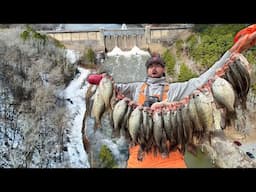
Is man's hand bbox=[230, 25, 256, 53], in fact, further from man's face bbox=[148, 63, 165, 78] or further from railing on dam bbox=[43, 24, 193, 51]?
railing on dam bbox=[43, 24, 193, 51]

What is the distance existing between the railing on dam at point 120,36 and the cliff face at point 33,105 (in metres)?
0.13

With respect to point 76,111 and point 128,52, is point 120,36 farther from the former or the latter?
point 76,111

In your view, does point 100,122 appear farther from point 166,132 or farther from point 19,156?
point 19,156

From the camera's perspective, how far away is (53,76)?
3742 mm

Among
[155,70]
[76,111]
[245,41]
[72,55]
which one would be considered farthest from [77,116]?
[245,41]

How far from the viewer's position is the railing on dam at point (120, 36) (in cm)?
365

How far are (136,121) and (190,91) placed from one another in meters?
0.35

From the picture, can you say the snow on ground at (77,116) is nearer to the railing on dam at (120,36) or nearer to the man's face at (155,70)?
the railing on dam at (120,36)

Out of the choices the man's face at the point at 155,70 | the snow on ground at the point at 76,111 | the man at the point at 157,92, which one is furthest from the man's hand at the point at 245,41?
the snow on ground at the point at 76,111

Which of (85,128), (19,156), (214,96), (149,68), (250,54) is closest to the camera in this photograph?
(214,96)

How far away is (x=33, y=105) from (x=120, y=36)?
911 mm

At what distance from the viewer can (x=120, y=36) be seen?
3639mm

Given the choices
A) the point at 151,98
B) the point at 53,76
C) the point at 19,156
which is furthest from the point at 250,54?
the point at 19,156

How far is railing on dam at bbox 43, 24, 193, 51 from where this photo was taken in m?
3.65
